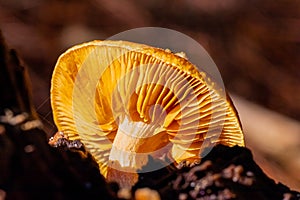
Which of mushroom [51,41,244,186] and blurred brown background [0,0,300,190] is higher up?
mushroom [51,41,244,186]

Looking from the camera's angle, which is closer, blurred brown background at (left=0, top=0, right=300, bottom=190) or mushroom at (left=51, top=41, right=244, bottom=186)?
mushroom at (left=51, top=41, right=244, bottom=186)

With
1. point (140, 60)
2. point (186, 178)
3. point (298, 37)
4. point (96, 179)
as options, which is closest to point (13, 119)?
point (96, 179)

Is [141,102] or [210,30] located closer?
[141,102]

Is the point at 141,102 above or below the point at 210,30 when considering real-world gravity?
above
